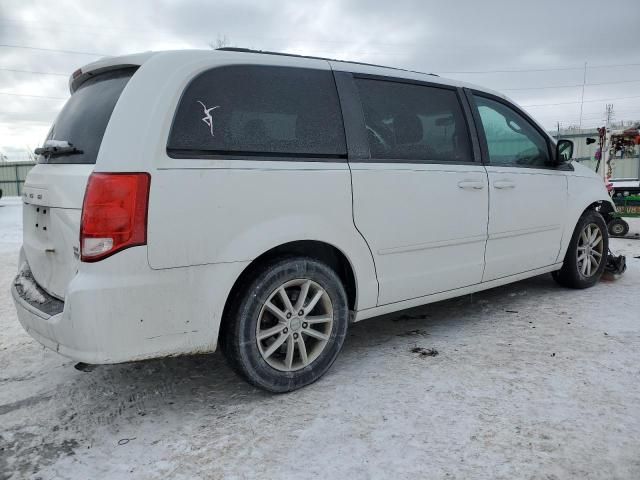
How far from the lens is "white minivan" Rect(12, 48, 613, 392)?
2209 millimetres

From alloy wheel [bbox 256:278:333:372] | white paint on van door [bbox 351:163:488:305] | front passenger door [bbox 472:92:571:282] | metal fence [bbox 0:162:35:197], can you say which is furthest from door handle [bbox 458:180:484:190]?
metal fence [bbox 0:162:35:197]

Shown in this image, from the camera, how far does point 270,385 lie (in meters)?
2.63

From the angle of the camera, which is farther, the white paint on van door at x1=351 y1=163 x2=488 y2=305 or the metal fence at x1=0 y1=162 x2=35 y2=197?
the metal fence at x1=0 y1=162 x2=35 y2=197

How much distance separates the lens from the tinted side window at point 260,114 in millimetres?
2381

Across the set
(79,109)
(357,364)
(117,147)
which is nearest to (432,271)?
(357,364)

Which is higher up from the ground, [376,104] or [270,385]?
[376,104]

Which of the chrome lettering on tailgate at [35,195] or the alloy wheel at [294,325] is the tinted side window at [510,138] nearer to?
the alloy wheel at [294,325]

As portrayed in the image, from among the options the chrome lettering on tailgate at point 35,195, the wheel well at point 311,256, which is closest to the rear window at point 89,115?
the chrome lettering on tailgate at point 35,195

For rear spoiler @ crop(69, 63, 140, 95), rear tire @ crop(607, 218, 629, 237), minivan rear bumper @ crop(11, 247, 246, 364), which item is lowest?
rear tire @ crop(607, 218, 629, 237)

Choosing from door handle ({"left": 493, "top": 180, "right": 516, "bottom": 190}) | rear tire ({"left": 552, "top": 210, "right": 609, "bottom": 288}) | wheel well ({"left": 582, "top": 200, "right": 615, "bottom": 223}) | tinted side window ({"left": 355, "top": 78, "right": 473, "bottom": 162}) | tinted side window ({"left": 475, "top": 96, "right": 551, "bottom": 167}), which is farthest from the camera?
wheel well ({"left": 582, "top": 200, "right": 615, "bottom": 223})

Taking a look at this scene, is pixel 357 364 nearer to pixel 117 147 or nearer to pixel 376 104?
pixel 376 104

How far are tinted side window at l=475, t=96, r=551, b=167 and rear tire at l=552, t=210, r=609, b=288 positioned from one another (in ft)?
2.83

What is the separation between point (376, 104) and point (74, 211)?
5.86 ft

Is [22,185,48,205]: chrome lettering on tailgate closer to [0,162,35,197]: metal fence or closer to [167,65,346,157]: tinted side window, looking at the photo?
[167,65,346,157]: tinted side window
